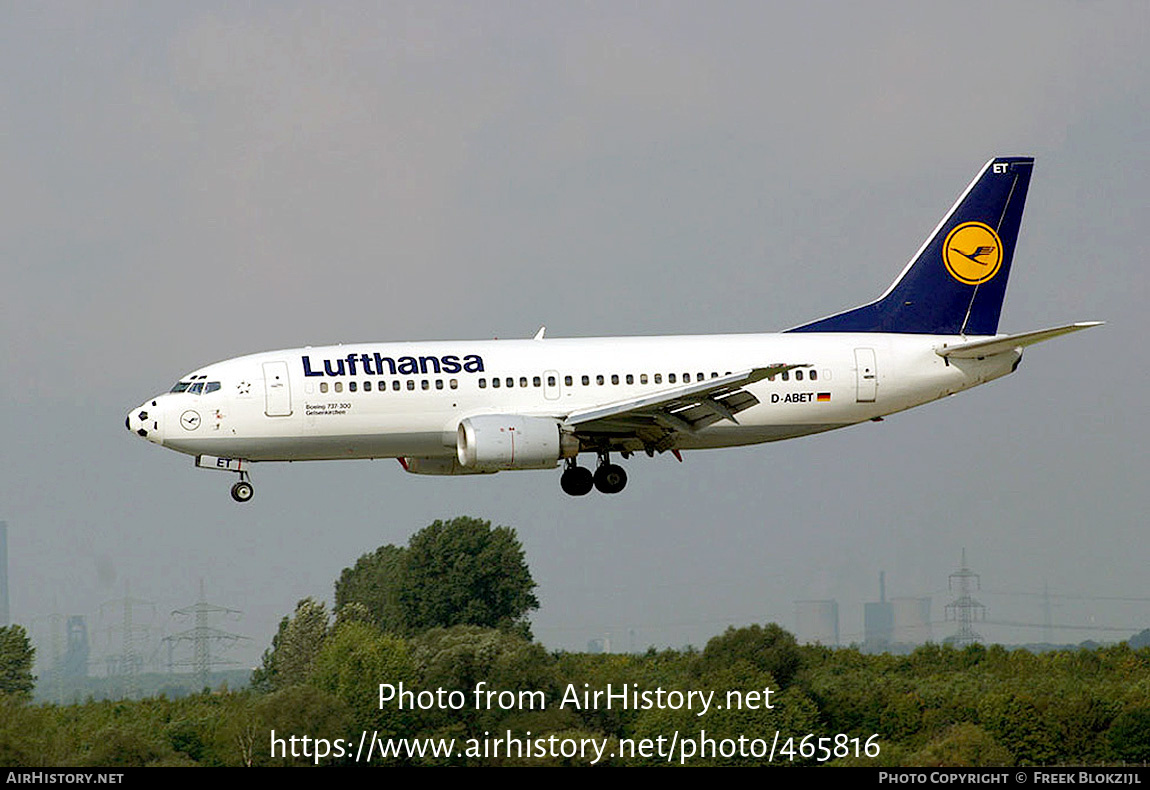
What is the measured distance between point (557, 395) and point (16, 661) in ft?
182

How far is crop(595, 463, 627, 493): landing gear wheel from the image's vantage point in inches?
2152

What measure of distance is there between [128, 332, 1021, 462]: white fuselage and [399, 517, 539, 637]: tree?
50.5 meters

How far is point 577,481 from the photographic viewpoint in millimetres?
54781

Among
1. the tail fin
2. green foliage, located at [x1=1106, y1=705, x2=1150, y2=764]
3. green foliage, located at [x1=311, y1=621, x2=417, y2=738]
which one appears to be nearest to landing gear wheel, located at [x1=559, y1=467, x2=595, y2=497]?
the tail fin

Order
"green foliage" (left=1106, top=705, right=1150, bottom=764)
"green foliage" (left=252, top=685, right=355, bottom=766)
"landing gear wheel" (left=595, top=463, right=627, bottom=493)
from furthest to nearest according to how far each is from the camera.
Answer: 1. "green foliage" (left=1106, top=705, right=1150, bottom=764)
2. "green foliage" (left=252, top=685, right=355, bottom=766)
3. "landing gear wheel" (left=595, top=463, right=627, bottom=493)

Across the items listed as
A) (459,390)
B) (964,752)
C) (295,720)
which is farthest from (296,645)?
(459,390)

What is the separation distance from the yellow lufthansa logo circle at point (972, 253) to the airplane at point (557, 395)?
2858mm

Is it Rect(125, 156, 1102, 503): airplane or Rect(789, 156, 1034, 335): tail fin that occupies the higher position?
Rect(789, 156, 1034, 335): tail fin

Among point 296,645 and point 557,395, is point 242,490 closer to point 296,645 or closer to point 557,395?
point 557,395

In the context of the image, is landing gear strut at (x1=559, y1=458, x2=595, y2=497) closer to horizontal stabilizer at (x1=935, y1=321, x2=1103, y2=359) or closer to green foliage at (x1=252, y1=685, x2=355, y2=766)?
horizontal stabilizer at (x1=935, y1=321, x2=1103, y2=359)

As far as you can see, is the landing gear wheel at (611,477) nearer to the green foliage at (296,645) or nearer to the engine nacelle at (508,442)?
the engine nacelle at (508,442)

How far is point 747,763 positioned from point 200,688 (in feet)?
118

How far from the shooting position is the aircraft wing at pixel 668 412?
164 feet
